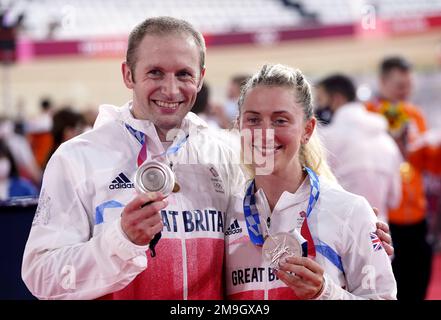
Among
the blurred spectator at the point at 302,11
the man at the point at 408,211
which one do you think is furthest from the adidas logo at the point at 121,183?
the blurred spectator at the point at 302,11

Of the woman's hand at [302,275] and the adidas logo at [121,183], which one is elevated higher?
the adidas logo at [121,183]

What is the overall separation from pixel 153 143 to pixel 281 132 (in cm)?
40

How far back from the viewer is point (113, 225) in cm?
189

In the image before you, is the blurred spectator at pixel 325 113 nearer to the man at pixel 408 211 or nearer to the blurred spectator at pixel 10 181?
the man at pixel 408 211

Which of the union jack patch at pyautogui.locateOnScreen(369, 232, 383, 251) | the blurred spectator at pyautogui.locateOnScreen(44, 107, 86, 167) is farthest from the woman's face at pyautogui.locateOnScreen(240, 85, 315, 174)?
the blurred spectator at pyautogui.locateOnScreen(44, 107, 86, 167)

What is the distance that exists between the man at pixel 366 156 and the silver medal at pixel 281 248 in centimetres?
244

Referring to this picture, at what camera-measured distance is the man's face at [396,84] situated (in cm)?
512

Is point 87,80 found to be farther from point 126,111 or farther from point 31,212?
point 126,111

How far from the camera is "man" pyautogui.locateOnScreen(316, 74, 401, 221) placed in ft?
14.6

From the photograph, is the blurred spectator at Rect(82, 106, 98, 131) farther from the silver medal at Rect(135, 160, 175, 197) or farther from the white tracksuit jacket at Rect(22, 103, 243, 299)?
the silver medal at Rect(135, 160, 175, 197)

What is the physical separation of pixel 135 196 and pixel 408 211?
3.25 metres

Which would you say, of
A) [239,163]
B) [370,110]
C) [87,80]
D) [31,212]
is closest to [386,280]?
[239,163]

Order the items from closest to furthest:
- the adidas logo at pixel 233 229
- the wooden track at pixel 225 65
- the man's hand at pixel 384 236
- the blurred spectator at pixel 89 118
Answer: the man's hand at pixel 384 236 < the adidas logo at pixel 233 229 < the blurred spectator at pixel 89 118 < the wooden track at pixel 225 65

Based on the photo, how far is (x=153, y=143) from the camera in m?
2.21
